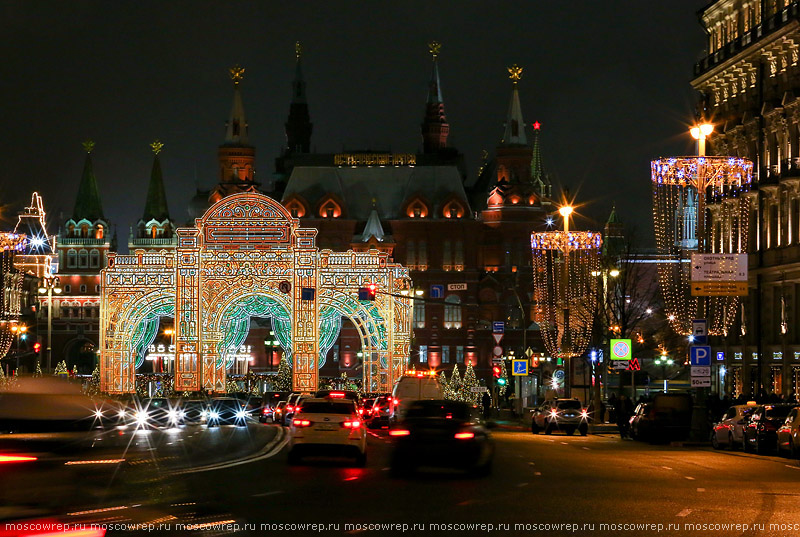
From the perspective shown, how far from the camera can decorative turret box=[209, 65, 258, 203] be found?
488 feet

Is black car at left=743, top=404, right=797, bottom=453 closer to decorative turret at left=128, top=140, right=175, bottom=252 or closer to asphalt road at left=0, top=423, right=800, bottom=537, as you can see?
asphalt road at left=0, top=423, right=800, bottom=537

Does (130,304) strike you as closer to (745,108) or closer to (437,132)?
(745,108)

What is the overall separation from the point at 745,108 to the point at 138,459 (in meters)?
44.9

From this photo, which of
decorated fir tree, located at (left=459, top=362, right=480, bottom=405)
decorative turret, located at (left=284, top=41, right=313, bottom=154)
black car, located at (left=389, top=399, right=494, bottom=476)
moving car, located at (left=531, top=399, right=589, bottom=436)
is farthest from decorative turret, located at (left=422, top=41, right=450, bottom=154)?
black car, located at (left=389, top=399, right=494, bottom=476)

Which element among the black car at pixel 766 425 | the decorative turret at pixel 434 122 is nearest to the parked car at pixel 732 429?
the black car at pixel 766 425

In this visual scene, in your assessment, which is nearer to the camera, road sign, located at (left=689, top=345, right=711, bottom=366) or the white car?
the white car

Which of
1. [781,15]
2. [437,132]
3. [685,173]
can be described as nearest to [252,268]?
[781,15]

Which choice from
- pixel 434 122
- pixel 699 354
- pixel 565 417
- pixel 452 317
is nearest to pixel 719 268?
pixel 699 354

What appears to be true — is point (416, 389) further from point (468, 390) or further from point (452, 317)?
point (452, 317)

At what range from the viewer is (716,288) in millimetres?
43250

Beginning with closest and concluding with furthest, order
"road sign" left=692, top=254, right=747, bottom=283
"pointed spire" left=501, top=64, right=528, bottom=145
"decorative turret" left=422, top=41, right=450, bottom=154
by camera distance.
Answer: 1. "road sign" left=692, top=254, right=747, bottom=283
2. "pointed spire" left=501, top=64, right=528, bottom=145
3. "decorative turret" left=422, top=41, right=450, bottom=154

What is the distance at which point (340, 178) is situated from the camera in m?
160

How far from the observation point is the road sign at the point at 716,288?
43.0 meters

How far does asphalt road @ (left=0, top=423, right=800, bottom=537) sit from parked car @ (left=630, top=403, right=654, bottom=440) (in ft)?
38.0
